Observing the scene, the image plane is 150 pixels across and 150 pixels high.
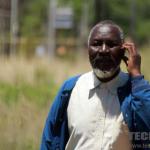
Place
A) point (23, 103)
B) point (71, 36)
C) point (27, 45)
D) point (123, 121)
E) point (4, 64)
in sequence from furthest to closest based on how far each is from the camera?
point (71, 36), point (27, 45), point (4, 64), point (23, 103), point (123, 121)

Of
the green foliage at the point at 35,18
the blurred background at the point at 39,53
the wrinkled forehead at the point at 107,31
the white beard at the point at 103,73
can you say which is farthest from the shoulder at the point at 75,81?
the green foliage at the point at 35,18

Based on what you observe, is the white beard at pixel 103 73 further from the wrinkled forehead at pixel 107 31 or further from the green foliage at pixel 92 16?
the green foliage at pixel 92 16

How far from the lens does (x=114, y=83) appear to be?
4566mm

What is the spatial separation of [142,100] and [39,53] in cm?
2852

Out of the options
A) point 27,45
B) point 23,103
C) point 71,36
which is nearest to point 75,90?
point 23,103

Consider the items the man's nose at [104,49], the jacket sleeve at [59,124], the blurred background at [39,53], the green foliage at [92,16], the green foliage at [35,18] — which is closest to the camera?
the man's nose at [104,49]

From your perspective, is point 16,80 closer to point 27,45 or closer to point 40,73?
point 40,73

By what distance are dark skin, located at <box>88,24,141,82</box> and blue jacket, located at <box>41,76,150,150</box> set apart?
0.39ft

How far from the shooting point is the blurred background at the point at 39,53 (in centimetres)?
826

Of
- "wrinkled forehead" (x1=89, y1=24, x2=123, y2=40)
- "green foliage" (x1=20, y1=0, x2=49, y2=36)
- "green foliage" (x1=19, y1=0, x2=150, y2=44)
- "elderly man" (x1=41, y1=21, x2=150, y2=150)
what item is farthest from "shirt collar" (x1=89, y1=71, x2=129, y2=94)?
"green foliage" (x1=20, y1=0, x2=49, y2=36)

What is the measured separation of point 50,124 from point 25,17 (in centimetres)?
5669

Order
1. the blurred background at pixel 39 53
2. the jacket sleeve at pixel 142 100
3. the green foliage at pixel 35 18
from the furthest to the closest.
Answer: the green foliage at pixel 35 18 < the blurred background at pixel 39 53 < the jacket sleeve at pixel 142 100

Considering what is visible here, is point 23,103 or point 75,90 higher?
point 75,90

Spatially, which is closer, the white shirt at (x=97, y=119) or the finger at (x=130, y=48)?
the white shirt at (x=97, y=119)
